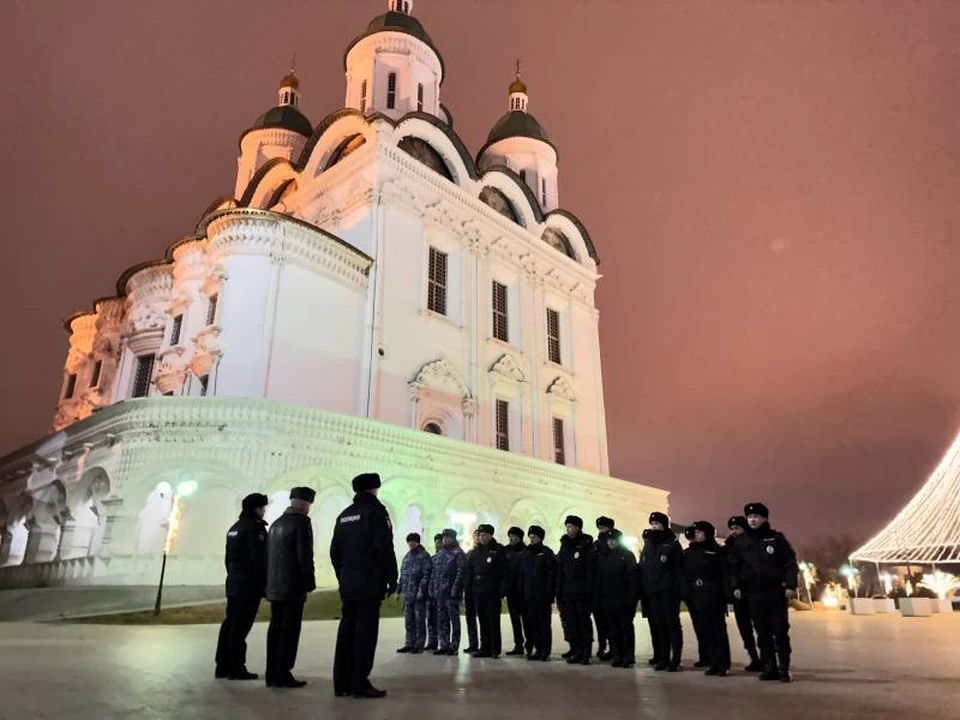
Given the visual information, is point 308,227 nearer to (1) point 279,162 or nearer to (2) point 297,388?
(2) point 297,388

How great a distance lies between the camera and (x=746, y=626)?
721cm

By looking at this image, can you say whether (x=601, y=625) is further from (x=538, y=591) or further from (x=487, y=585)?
(x=487, y=585)

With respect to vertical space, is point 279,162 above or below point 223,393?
above

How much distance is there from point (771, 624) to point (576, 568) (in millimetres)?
2406

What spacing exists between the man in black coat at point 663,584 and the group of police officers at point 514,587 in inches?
0.6

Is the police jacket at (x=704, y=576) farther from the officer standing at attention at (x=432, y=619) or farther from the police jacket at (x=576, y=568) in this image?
the officer standing at attention at (x=432, y=619)

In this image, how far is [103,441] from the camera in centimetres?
Answer: 1805

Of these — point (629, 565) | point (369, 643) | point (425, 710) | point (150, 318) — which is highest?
point (150, 318)

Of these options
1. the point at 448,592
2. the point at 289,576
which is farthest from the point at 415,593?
the point at 289,576

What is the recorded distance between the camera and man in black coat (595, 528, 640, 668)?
7.38m

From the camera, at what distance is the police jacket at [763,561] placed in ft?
21.3

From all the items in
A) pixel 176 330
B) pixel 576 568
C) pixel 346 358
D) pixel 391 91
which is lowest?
pixel 576 568

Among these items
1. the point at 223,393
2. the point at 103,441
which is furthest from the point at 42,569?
the point at 223,393

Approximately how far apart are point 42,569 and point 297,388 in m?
8.59
